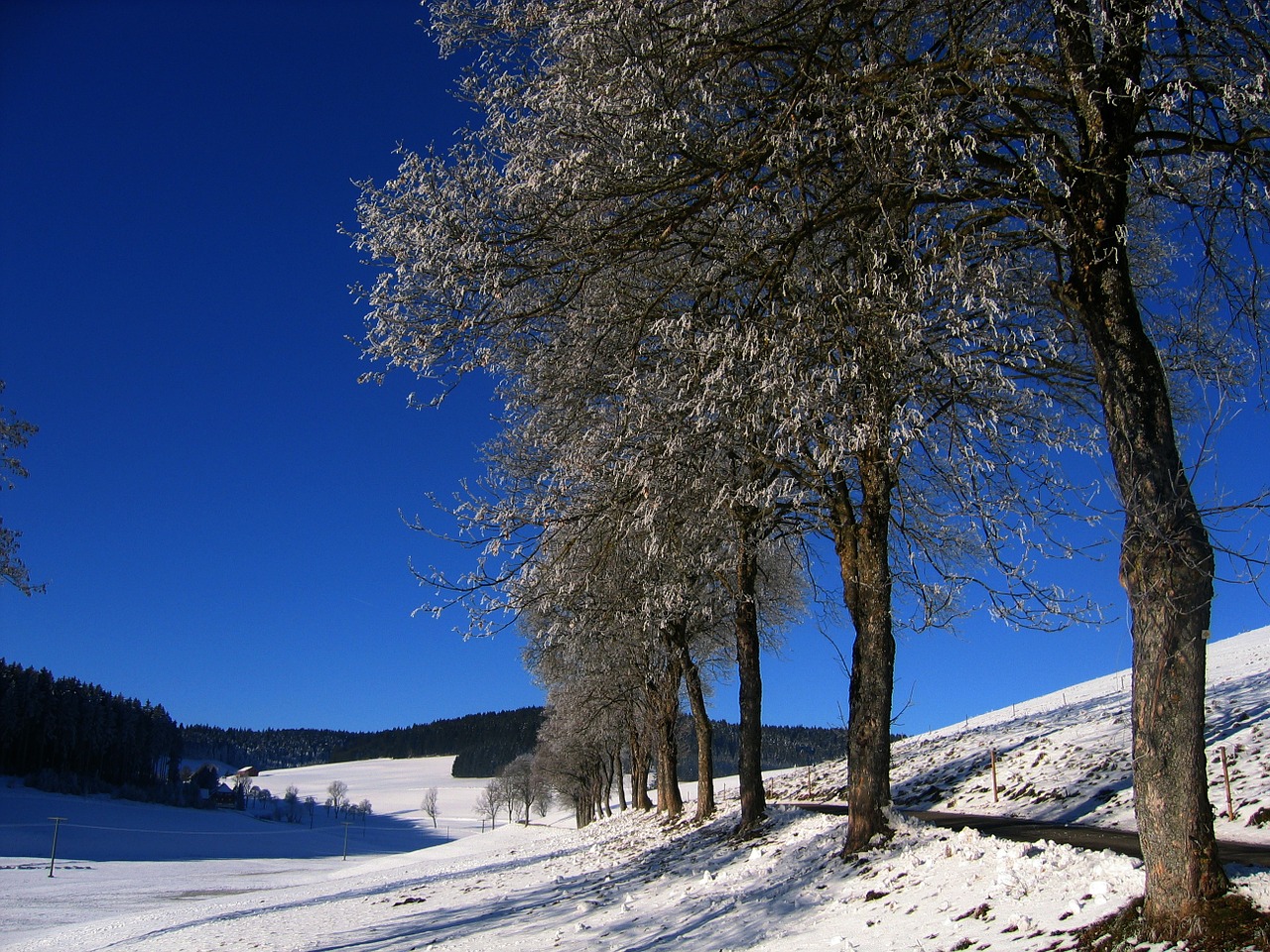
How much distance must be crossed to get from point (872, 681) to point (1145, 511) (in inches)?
200

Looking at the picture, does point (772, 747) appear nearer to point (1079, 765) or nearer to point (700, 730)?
point (700, 730)

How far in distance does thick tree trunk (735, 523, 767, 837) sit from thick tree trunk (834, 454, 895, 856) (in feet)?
13.7

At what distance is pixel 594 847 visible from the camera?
78.3ft

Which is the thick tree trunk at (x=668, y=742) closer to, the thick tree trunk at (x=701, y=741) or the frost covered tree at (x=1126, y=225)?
the thick tree trunk at (x=701, y=741)

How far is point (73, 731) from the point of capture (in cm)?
9956

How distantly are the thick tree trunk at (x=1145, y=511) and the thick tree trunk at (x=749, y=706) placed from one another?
874 centimetres

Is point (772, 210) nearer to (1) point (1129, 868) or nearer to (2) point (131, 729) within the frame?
(1) point (1129, 868)

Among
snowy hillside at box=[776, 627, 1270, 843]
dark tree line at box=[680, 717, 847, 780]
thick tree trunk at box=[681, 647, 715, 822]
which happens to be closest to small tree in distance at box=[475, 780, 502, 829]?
dark tree line at box=[680, 717, 847, 780]

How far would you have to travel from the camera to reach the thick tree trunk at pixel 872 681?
394 inches

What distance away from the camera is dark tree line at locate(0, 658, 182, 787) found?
92.6 m

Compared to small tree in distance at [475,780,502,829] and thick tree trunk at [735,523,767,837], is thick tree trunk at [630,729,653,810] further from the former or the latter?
small tree in distance at [475,780,502,829]

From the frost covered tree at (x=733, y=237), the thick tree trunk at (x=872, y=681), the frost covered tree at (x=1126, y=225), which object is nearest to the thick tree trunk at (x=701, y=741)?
the thick tree trunk at (x=872, y=681)

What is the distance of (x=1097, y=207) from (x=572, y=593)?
6661 mm

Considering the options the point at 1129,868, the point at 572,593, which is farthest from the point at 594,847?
the point at 1129,868
